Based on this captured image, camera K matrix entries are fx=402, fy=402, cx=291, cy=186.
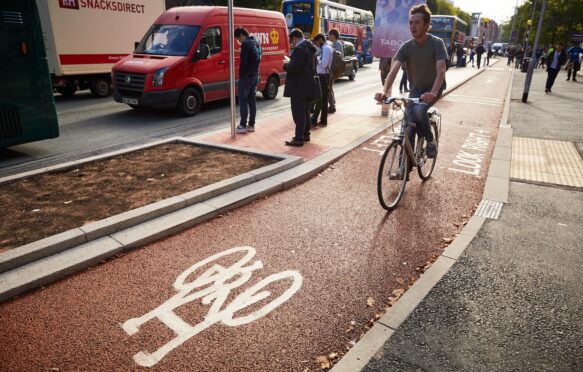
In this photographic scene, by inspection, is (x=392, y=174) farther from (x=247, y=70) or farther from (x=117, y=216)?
(x=247, y=70)

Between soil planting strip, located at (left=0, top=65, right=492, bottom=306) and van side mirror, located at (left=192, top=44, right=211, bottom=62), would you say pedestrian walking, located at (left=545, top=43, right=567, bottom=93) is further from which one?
soil planting strip, located at (left=0, top=65, right=492, bottom=306)

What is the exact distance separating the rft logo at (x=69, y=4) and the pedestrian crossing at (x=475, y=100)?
12.4m

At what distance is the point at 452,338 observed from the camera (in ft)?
8.92

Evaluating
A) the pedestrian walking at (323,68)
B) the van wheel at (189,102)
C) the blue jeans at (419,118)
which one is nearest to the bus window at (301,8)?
the van wheel at (189,102)

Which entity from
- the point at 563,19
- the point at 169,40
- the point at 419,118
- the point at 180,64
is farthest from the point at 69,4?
the point at 563,19

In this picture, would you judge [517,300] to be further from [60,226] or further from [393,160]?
[60,226]

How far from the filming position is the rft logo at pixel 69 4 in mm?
11273

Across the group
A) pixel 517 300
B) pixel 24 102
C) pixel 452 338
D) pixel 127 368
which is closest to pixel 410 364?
pixel 452 338

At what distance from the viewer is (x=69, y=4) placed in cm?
1142

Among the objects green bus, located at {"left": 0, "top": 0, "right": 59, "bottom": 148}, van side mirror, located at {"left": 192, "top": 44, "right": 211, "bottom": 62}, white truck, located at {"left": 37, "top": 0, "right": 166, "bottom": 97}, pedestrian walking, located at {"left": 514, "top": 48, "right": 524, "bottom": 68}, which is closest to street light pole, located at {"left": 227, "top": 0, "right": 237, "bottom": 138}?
van side mirror, located at {"left": 192, "top": 44, "right": 211, "bottom": 62}

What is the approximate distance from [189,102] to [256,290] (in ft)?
27.1

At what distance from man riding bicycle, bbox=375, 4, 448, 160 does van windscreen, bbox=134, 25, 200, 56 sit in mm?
6817

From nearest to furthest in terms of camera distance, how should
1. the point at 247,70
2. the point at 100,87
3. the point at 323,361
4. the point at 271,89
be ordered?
the point at 323,361
the point at 247,70
the point at 100,87
the point at 271,89

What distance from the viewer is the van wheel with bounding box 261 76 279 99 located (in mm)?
13530
